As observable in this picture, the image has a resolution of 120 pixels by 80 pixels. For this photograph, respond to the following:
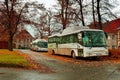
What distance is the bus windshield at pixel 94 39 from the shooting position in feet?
Result: 116

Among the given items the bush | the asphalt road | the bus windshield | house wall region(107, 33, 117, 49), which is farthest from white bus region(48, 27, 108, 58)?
house wall region(107, 33, 117, 49)

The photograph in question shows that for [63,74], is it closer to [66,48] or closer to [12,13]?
[66,48]

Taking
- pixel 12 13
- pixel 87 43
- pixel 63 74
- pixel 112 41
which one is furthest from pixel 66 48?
pixel 112 41

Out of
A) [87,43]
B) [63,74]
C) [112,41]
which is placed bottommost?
[63,74]

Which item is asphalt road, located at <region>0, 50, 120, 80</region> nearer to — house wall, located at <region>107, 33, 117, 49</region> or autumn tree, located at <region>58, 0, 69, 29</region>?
autumn tree, located at <region>58, 0, 69, 29</region>

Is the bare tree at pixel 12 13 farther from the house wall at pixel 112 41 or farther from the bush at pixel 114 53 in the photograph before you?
the house wall at pixel 112 41

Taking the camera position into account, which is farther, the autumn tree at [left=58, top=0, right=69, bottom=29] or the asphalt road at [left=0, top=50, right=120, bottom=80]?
the autumn tree at [left=58, top=0, right=69, bottom=29]

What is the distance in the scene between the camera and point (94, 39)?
1404 inches

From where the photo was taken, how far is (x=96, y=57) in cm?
3800

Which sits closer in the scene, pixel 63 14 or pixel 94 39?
pixel 94 39

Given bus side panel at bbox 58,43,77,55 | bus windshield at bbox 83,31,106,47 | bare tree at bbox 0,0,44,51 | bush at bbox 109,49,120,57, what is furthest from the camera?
bare tree at bbox 0,0,44,51

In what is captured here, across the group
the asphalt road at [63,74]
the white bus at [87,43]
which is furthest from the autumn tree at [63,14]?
the asphalt road at [63,74]

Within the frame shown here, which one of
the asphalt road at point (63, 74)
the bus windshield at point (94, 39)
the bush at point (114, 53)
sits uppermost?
the bus windshield at point (94, 39)

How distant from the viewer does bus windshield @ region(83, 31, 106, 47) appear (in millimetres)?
35438
